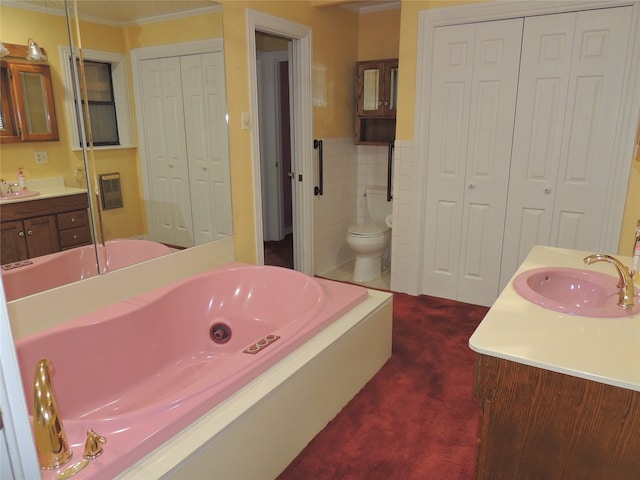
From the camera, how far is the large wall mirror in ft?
6.69

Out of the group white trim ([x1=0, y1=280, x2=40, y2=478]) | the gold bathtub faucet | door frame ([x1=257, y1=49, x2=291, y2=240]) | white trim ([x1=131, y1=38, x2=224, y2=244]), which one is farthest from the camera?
door frame ([x1=257, y1=49, x2=291, y2=240])

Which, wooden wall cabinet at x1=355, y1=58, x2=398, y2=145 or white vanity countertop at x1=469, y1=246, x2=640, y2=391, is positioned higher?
wooden wall cabinet at x1=355, y1=58, x2=398, y2=145

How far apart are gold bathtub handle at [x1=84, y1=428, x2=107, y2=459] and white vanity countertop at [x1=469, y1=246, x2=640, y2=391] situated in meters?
1.09

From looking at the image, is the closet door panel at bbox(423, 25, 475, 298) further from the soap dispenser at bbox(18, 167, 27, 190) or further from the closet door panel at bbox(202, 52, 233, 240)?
the soap dispenser at bbox(18, 167, 27, 190)

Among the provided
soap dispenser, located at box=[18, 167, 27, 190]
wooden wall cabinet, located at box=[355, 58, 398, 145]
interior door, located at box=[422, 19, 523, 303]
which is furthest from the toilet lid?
soap dispenser, located at box=[18, 167, 27, 190]

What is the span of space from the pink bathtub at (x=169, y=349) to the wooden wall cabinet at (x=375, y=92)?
6.31 ft

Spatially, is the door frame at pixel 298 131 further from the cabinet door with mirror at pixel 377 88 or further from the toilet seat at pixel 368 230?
the cabinet door with mirror at pixel 377 88

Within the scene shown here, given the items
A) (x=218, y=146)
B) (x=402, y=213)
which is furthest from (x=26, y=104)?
(x=402, y=213)

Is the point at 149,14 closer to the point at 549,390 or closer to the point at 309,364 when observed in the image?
the point at 309,364

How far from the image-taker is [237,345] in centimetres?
258

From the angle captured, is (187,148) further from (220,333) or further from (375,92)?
(375,92)

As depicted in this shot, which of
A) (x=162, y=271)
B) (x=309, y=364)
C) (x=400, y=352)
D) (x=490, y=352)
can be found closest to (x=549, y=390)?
(x=490, y=352)

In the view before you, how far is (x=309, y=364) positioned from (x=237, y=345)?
76 centimetres

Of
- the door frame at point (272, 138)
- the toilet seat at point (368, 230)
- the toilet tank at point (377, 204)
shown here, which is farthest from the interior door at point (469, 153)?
the door frame at point (272, 138)
